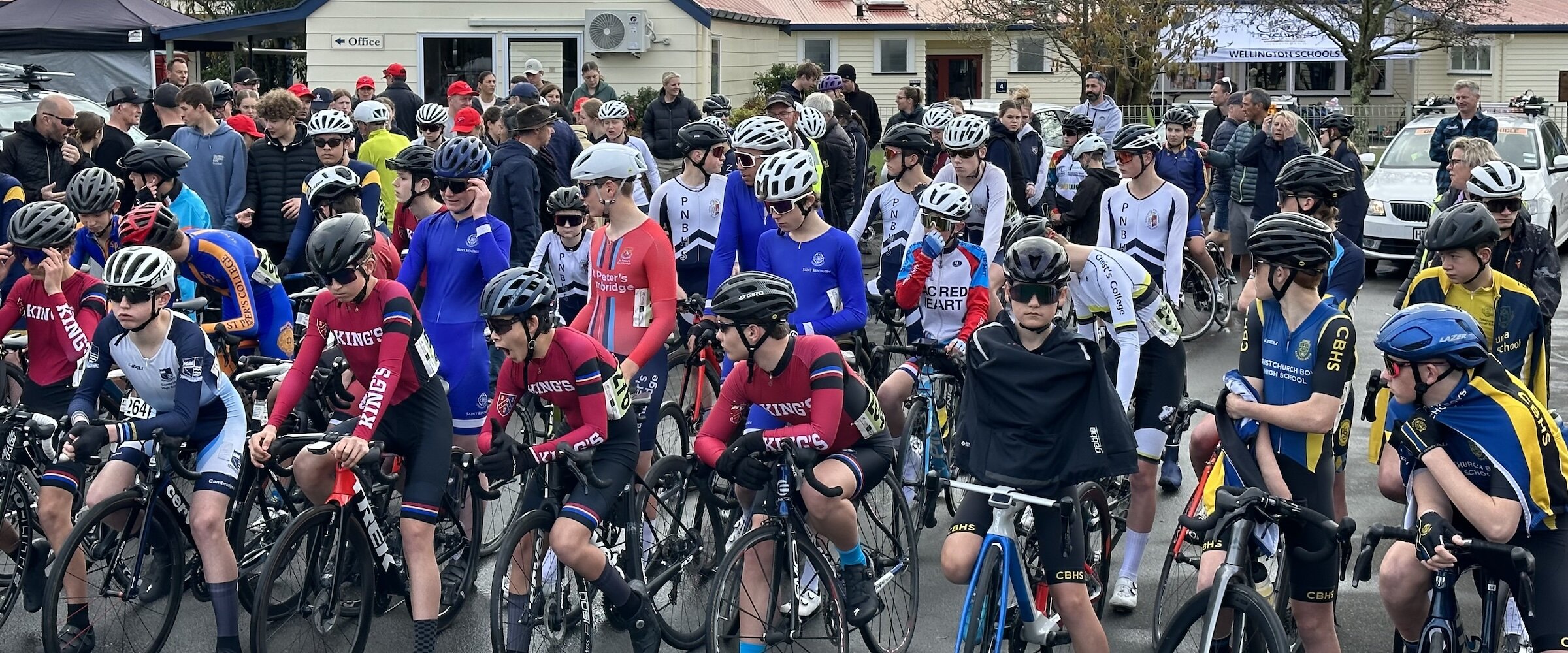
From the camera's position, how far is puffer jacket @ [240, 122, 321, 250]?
36.6ft

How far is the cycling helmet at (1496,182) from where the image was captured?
7.73 metres

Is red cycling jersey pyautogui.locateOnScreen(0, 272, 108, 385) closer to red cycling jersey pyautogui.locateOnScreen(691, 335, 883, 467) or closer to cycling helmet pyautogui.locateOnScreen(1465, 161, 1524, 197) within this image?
red cycling jersey pyautogui.locateOnScreen(691, 335, 883, 467)

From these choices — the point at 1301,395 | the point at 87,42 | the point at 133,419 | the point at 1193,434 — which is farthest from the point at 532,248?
the point at 87,42

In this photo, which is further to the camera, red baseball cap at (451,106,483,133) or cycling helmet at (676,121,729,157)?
red baseball cap at (451,106,483,133)

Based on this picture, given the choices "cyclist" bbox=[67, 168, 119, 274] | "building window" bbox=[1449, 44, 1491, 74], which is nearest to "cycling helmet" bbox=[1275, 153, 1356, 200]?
"cyclist" bbox=[67, 168, 119, 274]

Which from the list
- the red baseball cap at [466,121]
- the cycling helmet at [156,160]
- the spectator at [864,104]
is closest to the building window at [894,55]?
→ the spectator at [864,104]

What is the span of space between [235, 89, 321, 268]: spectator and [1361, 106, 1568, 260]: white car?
11270 mm

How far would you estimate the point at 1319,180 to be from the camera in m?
7.98

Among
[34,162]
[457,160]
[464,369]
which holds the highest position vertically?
[34,162]

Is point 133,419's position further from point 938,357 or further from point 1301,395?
point 1301,395

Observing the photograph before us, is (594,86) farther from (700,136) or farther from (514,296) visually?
(514,296)

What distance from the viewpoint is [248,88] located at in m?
17.3

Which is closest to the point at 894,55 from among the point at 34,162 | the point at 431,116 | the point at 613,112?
the point at 613,112

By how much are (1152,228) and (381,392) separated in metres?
5.60
